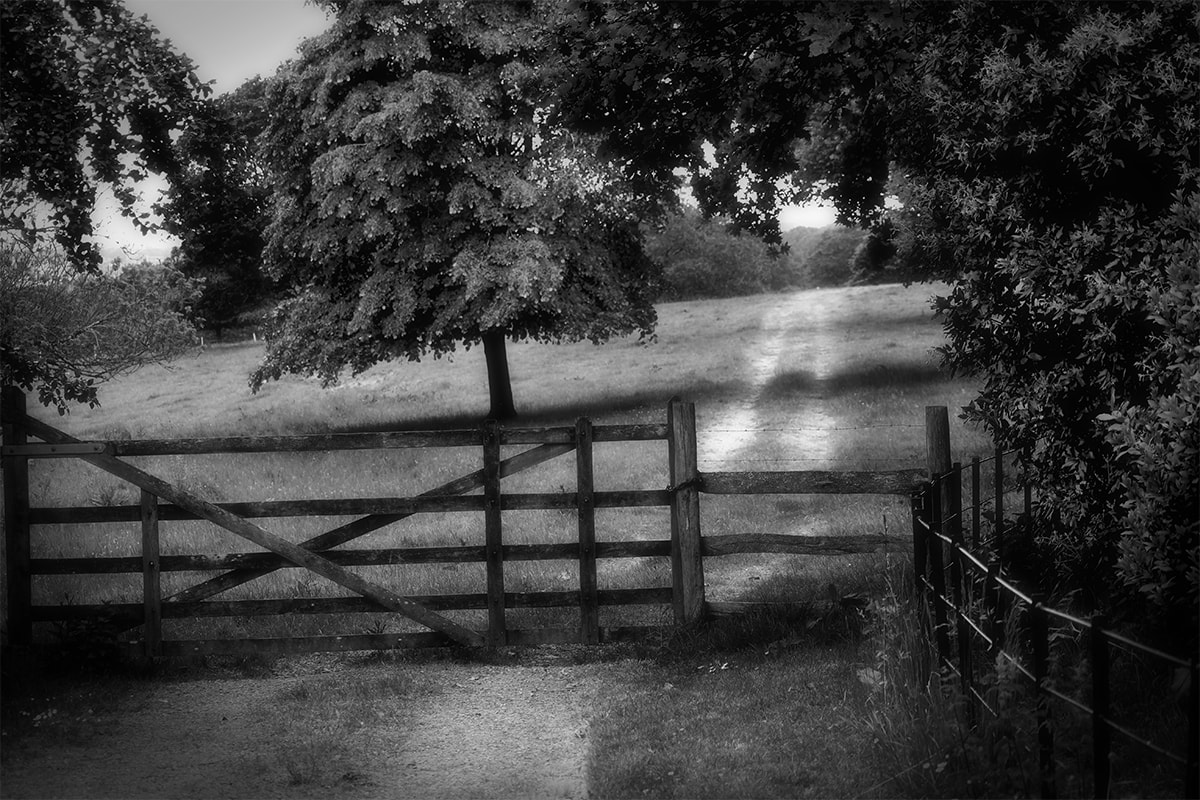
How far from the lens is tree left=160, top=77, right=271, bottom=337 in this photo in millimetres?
15992

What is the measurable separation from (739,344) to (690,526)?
2973cm

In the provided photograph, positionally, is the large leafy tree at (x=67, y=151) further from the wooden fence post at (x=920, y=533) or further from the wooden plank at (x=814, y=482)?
the wooden fence post at (x=920, y=533)

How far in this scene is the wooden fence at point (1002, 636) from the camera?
403 cm

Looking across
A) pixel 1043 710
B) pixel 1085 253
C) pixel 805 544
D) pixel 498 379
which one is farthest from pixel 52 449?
pixel 498 379

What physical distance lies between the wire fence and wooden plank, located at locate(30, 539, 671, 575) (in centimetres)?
264

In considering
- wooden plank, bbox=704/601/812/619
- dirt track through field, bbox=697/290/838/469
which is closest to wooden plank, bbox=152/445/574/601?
wooden plank, bbox=704/601/812/619

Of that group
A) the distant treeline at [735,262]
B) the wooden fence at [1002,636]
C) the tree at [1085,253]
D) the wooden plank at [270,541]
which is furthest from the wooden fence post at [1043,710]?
the distant treeline at [735,262]

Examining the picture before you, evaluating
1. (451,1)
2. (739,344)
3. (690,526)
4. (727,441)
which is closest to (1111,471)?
(690,526)

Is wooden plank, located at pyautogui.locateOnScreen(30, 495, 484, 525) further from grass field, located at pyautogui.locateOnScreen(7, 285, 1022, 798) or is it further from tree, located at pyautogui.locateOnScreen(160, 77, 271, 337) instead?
tree, located at pyautogui.locateOnScreen(160, 77, 271, 337)

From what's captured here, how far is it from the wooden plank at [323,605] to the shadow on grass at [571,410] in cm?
1491

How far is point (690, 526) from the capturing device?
9.09 meters

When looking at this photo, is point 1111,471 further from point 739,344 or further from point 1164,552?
point 739,344

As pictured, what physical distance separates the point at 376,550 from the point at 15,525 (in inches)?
118

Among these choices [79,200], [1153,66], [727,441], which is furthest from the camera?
[727,441]
